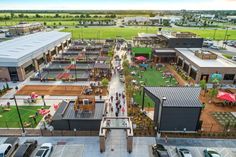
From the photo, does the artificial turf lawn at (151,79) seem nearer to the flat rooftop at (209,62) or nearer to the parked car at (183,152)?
the flat rooftop at (209,62)

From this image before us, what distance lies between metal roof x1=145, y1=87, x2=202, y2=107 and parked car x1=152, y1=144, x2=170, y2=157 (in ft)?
17.4

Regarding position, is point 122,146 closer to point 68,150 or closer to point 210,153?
point 68,150

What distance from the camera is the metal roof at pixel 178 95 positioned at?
78.5 ft

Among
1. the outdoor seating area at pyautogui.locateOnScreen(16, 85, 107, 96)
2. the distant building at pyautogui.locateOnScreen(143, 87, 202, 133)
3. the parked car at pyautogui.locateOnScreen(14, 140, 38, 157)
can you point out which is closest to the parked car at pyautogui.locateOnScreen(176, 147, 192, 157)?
the distant building at pyautogui.locateOnScreen(143, 87, 202, 133)

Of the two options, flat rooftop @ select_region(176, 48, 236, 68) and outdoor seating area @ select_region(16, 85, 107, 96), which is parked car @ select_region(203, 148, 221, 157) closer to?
outdoor seating area @ select_region(16, 85, 107, 96)

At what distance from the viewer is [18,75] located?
140ft

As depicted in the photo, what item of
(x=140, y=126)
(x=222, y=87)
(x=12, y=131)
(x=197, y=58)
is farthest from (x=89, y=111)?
(x=197, y=58)

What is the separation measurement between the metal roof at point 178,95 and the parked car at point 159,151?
17.4 ft

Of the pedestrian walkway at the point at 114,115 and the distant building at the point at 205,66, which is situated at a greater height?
the distant building at the point at 205,66

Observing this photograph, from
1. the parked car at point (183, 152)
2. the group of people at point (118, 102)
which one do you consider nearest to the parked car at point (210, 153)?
the parked car at point (183, 152)

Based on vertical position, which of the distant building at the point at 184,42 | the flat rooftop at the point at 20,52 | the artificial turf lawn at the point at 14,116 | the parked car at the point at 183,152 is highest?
the distant building at the point at 184,42

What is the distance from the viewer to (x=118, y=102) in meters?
31.9

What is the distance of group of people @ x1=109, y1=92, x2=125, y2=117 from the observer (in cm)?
3038

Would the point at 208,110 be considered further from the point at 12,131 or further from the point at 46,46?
the point at 46,46
